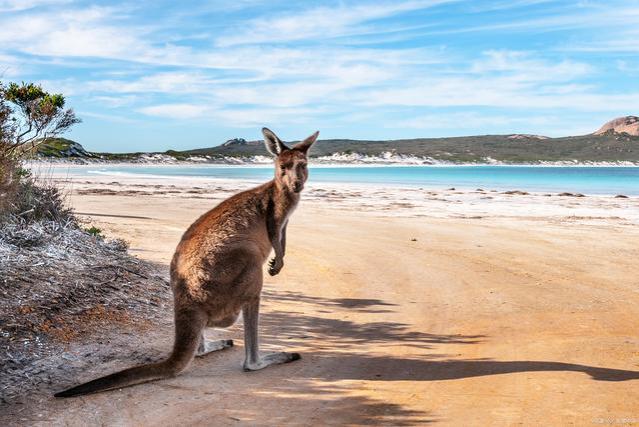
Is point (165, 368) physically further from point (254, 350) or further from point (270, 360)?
point (270, 360)

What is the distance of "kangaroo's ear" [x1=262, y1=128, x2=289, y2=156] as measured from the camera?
595 cm

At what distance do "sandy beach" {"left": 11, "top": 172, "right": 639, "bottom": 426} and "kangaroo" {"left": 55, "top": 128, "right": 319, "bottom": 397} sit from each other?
203 mm

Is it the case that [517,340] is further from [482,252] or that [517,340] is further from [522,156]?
[522,156]

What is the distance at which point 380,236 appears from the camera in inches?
587

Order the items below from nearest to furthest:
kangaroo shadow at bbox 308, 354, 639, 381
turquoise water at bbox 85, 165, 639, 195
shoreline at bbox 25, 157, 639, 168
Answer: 1. kangaroo shadow at bbox 308, 354, 639, 381
2. turquoise water at bbox 85, 165, 639, 195
3. shoreline at bbox 25, 157, 639, 168

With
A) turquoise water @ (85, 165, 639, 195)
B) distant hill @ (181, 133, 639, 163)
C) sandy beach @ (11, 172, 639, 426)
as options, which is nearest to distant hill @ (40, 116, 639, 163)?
distant hill @ (181, 133, 639, 163)

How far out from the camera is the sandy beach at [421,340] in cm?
476

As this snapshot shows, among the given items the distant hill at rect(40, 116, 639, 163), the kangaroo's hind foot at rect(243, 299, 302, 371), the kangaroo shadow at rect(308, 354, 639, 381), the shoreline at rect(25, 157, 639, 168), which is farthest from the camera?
the distant hill at rect(40, 116, 639, 163)

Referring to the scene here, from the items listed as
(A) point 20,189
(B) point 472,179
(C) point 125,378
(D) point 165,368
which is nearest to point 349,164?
(B) point 472,179

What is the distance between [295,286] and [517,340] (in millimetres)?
3692

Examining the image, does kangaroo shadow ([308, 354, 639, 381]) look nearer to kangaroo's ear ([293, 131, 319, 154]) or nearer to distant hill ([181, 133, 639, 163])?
kangaroo's ear ([293, 131, 319, 154])

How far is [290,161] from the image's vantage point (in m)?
6.00

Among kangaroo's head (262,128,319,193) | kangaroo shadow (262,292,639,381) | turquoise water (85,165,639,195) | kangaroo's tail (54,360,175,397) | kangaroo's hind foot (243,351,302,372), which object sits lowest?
kangaroo shadow (262,292,639,381)

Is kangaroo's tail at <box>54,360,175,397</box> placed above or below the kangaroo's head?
below
